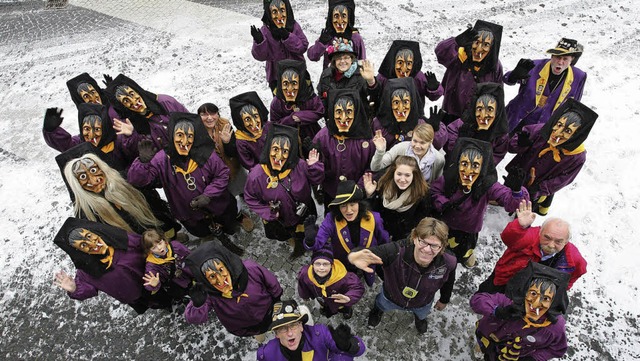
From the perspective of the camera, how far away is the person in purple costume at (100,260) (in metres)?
3.57

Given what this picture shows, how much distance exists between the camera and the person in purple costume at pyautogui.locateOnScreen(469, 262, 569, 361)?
9.98ft

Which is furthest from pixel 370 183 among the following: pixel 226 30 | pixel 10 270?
pixel 226 30

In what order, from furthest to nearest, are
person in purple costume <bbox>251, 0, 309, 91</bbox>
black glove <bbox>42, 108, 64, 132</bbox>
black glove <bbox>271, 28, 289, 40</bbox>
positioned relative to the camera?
1. black glove <bbox>271, 28, 289, 40</bbox>
2. person in purple costume <bbox>251, 0, 309, 91</bbox>
3. black glove <bbox>42, 108, 64, 132</bbox>

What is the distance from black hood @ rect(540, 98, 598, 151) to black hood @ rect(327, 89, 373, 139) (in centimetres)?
207

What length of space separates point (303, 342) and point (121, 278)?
2042 millimetres

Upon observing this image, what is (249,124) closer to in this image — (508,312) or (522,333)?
(508,312)

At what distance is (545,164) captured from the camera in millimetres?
4477

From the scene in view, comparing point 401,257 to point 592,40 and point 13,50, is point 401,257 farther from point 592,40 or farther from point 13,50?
point 13,50

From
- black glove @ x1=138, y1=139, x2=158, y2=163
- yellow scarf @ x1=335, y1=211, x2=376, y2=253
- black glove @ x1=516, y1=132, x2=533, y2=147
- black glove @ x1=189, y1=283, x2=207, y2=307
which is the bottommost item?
black glove @ x1=189, y1=283, x2=207, y2=307

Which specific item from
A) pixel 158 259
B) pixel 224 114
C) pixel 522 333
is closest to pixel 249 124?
pixel 158 259

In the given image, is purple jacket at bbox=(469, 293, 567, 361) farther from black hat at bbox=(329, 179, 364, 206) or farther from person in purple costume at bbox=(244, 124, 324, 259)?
person in purple costume at bbox=(244, 124, 324, 259)

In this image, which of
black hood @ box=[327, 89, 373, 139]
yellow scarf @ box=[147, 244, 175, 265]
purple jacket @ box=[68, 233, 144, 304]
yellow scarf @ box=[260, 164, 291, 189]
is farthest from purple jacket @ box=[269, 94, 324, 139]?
purple jacket @ box=[68, 233, 144, 304]

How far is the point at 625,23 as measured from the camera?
9.03m

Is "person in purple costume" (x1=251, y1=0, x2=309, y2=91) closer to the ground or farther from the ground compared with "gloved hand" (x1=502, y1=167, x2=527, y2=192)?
farther from the ground
